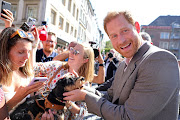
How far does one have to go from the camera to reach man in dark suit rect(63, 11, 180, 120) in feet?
3.92

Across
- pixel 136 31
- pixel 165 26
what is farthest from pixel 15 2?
pixel 165 26

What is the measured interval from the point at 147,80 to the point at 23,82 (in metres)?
1.93

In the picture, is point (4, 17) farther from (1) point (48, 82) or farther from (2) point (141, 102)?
(2) point (141, 102)

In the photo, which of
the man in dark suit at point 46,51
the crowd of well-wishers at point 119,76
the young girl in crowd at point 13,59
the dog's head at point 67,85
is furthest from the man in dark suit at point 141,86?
the man in dark suit at point 46,51

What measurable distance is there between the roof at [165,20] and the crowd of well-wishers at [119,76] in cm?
5826

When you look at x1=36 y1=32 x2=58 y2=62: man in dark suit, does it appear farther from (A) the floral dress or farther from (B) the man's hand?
(B) the man's hand

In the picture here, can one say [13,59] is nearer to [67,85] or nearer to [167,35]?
[67,85]

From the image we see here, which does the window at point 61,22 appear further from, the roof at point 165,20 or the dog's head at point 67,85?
the roof at point 165,20

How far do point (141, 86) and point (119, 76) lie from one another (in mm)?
590

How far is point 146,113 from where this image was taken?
1200 mm

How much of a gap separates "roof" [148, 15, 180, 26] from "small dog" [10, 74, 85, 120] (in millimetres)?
58676

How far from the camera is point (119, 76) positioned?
1850mm

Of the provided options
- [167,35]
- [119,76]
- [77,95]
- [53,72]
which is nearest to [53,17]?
[53,72]

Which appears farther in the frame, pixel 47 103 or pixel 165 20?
pixel 165 20
